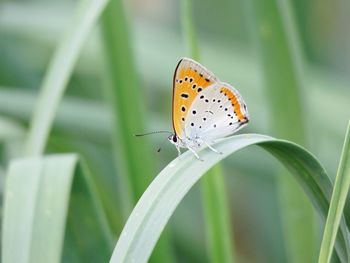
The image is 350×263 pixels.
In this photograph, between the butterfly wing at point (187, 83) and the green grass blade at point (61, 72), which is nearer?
the butterfly wing at point (187, 83)

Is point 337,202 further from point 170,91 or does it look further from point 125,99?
point 170,91

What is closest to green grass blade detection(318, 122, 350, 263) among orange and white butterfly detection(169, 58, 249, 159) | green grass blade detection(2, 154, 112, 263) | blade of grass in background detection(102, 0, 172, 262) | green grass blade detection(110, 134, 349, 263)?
green grass blade detection(110, 134, 349, 263)

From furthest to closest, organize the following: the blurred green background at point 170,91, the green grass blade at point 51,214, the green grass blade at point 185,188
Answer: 1. the blurred green background at point 170,91
2. the green grass blade at point 51,214
3. the green grass blade at point 185,188

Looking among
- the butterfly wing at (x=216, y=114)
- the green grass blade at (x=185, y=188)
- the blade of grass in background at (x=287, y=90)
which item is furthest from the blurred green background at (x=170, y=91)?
the green grass blade at (x=185, y=188)

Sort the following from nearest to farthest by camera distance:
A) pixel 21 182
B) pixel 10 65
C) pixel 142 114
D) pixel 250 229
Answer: pixel 21 182, pixel 142 114, pixel 10 65, pixel 250 229

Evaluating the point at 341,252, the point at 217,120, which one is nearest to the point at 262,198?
the point at 217,120

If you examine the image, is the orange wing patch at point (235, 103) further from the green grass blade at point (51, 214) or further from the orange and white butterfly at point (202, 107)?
the green grass blade at point (51, 214)

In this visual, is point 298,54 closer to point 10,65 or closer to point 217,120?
point 217,120
